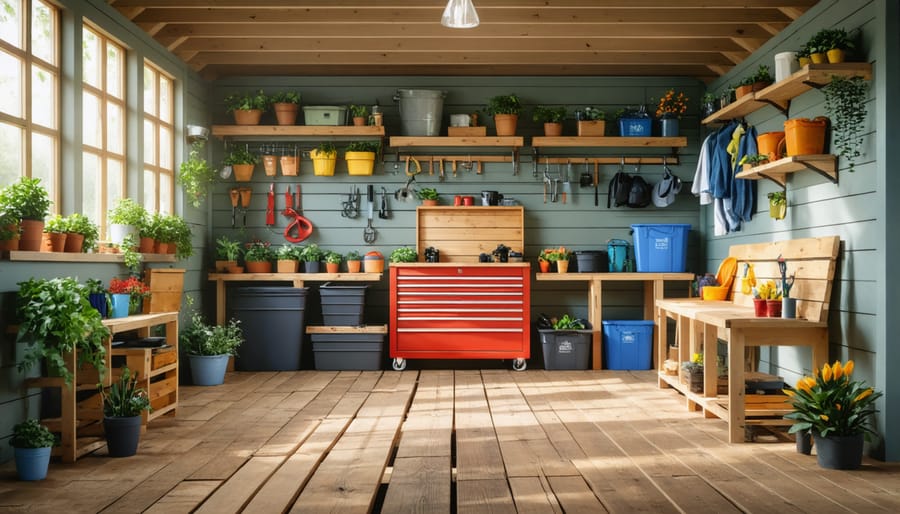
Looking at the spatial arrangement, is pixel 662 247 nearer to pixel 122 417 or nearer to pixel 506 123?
pixel 506 123

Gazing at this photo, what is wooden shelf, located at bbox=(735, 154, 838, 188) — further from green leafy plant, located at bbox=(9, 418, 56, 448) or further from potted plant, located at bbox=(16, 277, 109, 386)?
green leafy plant, located at bbox=(9, 418, 56, 448)

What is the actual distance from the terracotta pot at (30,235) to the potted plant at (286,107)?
3.73 m

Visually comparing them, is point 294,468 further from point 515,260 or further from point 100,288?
point 515,260

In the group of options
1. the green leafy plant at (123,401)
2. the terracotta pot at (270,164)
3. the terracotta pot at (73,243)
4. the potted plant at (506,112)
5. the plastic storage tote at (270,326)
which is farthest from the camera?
the terracotta pot at (270,164)

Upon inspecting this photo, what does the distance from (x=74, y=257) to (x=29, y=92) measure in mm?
969

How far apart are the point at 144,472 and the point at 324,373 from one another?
11.7 feet

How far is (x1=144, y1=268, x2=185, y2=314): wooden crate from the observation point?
5984 mm

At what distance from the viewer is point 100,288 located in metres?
4.83

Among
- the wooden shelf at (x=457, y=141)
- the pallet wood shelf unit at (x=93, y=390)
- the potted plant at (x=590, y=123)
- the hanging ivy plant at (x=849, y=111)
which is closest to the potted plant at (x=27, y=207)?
the pallet wood shelf unit at (x=93, y=390)

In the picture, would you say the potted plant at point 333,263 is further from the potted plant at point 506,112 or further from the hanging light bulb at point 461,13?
the hanging light bulb at point 461,13

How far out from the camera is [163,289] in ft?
20.2

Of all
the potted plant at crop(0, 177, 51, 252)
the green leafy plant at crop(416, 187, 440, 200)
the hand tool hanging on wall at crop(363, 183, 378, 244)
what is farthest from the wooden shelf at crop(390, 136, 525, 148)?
the potted plant at crop(0, 177, 51, 252)

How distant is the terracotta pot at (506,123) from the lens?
7859 millimetres

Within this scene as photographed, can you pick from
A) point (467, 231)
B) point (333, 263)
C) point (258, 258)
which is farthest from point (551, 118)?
point (258, 258)
